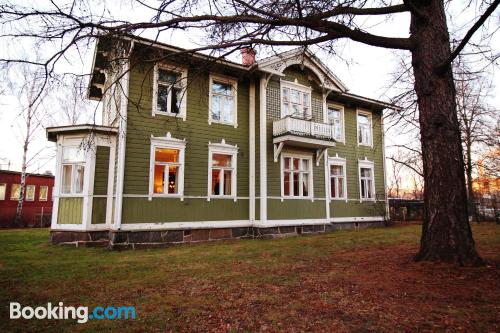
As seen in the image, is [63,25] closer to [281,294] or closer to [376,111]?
[281,294]

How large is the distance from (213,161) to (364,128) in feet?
33.8

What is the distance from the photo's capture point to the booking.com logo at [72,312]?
3.99 metres

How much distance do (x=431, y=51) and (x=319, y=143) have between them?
7.96m

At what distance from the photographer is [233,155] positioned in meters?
13.2

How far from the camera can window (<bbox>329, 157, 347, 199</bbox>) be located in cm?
1639

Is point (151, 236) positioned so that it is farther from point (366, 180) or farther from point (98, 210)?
point (366, 180)

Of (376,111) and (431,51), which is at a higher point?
(376,111)

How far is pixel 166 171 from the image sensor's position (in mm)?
11578

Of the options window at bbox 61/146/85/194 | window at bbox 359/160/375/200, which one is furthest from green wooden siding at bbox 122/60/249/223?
window at bbox 359/160/375/200

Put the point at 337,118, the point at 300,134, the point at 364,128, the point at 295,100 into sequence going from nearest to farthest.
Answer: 1. the point at 300,134
2. the point at 295,100
3. the point at 337,118
4. the point at 364,128

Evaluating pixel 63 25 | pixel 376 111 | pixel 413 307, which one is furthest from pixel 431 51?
pixel 376 111

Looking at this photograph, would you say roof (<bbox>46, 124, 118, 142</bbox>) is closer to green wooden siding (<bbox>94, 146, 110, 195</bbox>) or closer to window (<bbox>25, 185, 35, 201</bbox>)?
green wooden siding (<bbox>94, 146, 110, 195</bbox>)

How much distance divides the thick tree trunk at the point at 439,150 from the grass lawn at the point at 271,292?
433mm

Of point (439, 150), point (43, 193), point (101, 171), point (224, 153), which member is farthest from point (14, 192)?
point (439, 150)
